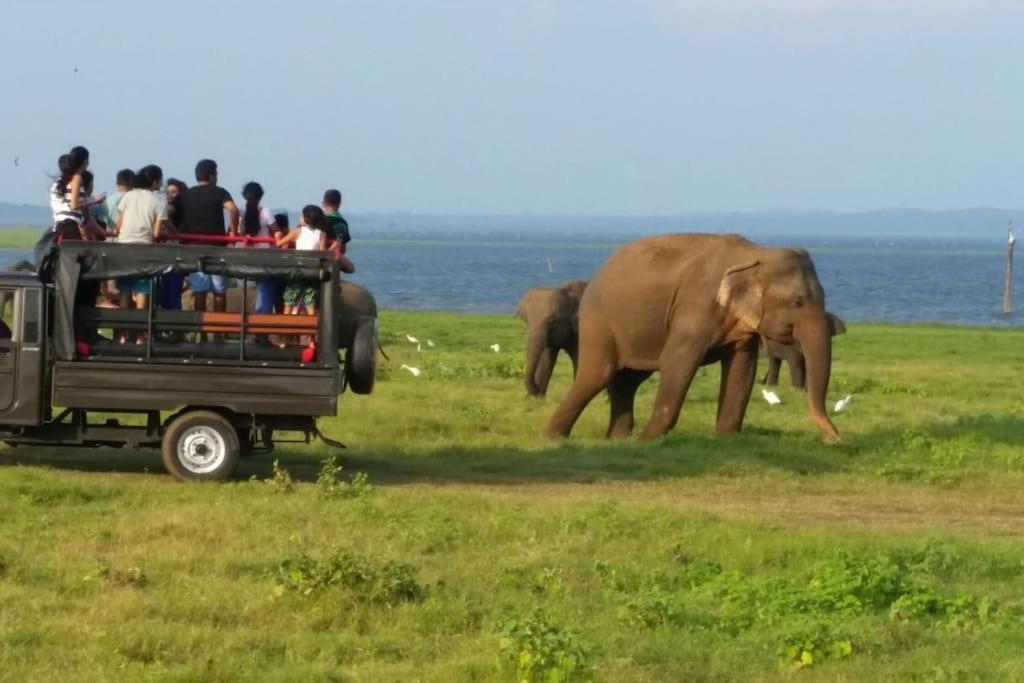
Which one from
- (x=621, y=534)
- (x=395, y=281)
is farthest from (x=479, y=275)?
(x=621, y=534)

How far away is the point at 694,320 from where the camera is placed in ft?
59.2

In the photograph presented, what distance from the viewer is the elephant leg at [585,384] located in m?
19.2

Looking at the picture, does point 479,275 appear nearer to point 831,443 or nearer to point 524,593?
point 831,443

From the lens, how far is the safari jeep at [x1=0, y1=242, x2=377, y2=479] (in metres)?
13.3

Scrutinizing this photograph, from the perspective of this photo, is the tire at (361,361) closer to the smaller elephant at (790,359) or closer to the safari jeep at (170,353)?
the safari jeep at (170,353)

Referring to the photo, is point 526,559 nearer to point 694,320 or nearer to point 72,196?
point 72,196

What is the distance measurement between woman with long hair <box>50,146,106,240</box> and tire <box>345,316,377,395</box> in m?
2.47

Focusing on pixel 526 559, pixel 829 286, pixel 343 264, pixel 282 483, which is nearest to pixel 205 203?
pixel 343 264

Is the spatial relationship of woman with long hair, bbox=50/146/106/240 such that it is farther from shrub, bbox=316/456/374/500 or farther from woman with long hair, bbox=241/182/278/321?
shrub, bbox=316/456/374/500

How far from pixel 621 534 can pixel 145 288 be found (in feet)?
13.7

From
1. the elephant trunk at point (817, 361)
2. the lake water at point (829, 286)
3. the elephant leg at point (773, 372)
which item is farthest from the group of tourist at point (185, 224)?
the lake water at point (829, 286)

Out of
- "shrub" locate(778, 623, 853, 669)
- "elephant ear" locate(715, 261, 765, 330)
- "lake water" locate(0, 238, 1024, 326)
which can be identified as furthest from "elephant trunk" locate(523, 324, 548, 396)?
"lake water" locate(0, 238, 1024, 326)

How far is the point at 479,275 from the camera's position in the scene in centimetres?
10675

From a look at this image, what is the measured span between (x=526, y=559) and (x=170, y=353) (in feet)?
12.3
